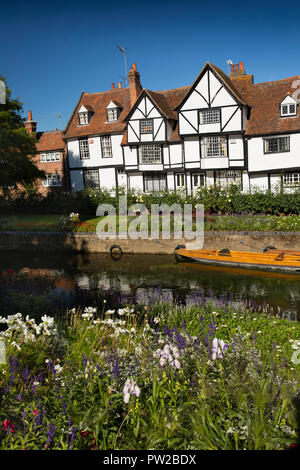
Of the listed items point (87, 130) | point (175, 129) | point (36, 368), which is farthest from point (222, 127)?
point (36, 368)

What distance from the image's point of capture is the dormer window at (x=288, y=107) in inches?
1190

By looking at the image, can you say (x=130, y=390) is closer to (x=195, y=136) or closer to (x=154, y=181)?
(x=195, y=136)

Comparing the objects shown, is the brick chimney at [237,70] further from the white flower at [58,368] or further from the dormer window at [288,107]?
the white flower at [58,368]

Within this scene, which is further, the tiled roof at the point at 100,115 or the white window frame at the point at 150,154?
the tiled roof at the point at 100,115

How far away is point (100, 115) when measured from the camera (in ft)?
132

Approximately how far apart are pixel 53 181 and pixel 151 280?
27.5 m

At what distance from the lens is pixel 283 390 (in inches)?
192

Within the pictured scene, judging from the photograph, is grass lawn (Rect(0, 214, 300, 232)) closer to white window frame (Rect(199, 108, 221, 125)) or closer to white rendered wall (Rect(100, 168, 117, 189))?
white rendered wall (Rect(100, 168, 117, 189))

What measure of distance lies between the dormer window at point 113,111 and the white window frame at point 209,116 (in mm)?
9618

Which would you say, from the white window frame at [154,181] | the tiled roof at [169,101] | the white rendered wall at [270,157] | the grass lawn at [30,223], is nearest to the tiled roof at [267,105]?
the white rendered wall at [270,157]

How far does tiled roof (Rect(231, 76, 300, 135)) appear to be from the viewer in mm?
30312

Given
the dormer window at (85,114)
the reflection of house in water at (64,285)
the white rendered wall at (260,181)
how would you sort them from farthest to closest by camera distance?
1. the dormer window at (85,114)
2. the white rendered wall at (260,181)
3. the reflection of house in water at (64,285)

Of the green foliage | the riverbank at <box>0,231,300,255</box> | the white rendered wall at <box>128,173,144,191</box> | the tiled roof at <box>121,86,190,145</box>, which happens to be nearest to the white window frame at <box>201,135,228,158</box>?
the tiled roof at <box>121,86,190,145</box>
